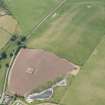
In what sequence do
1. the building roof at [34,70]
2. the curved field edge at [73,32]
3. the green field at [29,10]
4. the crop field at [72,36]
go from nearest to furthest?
the crop field at [72,36], the building roof at [34,70], the curved field edge at [73,32], the green field at [29,10]

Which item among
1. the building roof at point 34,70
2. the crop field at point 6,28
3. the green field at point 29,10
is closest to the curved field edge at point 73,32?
the building roof at point 34,70

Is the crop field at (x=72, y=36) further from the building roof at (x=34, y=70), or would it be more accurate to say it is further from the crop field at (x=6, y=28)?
the building roof at (x=34, y=70)

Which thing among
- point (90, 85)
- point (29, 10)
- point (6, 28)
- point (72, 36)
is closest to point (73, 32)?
point (72, 36)

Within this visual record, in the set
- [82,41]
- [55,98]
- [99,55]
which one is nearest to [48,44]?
[82,41]

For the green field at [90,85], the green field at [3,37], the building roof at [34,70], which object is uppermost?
the green field at [3,37]

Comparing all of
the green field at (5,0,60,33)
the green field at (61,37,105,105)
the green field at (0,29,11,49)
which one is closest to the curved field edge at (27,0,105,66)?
the green field at (61,37,105,105)

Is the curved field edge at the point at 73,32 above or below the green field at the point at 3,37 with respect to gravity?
below

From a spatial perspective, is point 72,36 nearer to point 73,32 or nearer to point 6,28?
point 73,32
